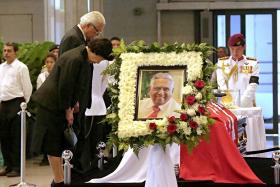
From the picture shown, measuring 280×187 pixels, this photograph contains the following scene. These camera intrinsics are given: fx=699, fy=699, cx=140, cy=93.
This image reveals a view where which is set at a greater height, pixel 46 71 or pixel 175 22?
pixel 175 22

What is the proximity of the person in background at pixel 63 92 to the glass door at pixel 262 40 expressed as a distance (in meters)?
10.2

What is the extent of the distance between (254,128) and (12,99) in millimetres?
3206

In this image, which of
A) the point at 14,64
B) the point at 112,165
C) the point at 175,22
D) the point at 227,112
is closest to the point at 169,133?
the point at 227,112

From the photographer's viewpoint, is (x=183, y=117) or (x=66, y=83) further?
(x=66, y=83)

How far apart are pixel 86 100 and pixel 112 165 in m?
1.37

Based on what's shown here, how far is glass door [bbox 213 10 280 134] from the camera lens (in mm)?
16078

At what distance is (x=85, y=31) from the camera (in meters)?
7.22

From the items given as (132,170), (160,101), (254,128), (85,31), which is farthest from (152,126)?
(254,128)

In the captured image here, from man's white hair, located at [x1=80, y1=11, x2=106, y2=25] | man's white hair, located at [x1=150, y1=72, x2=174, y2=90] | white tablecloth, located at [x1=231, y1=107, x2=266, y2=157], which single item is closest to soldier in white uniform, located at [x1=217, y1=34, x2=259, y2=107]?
white tablecloth, located at [x1=231, y1=107, x2=266, y2=157]

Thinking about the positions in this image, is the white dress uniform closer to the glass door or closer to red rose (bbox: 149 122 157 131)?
red rose (bbox: 149 122 157 131)

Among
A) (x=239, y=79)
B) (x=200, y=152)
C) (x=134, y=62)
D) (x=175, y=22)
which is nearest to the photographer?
(x=134, y=62)

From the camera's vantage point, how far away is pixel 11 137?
9461mm

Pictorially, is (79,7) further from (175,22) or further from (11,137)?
(175,22)

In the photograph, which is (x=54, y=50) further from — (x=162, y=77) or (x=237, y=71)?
(x=162, y=77)
